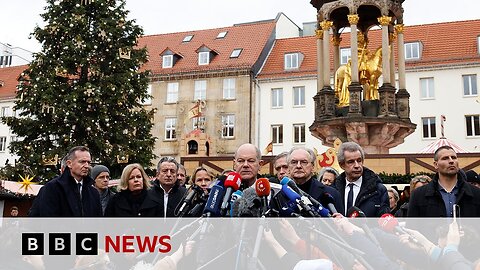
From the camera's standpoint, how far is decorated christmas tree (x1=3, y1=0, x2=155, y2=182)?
1941 centimetres

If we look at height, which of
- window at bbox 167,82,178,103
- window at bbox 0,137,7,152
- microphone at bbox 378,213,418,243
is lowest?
microphone at bbox 378,213,418,243

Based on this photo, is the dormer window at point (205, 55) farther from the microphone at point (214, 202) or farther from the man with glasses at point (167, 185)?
the microphone at point (214, 202)

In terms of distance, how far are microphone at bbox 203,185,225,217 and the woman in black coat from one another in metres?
2.21

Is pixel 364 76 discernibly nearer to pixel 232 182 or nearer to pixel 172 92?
pixel 232 182

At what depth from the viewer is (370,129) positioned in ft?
52.5

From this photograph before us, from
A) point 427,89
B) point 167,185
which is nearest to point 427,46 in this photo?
point 427,89

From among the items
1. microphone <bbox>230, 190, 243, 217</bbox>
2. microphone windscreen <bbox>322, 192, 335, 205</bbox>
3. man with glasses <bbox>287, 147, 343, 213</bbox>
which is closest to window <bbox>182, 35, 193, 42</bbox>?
man with glasses <bbox>287, 147, 343, 213</bbox>

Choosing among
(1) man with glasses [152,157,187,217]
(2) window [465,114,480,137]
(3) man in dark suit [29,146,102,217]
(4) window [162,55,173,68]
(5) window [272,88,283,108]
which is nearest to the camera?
(3) man in dark suit [29,146,102,217]

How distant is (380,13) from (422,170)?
201 inches

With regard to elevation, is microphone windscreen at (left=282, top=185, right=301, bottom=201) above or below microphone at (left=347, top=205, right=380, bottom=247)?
above

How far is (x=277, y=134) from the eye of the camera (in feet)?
120

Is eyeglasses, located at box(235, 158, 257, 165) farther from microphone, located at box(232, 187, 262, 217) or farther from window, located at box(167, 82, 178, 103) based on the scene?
window, located at box(167, 82, 178, 103)

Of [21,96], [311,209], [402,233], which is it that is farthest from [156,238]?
[21,96]

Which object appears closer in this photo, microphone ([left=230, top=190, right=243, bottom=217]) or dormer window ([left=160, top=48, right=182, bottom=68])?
microphone ([left=230, top=190, right=243, bottom=217])
